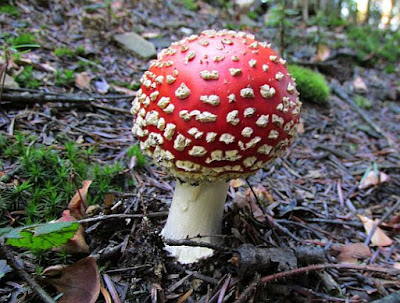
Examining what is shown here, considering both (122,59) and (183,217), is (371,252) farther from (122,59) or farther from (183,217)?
(122,59)

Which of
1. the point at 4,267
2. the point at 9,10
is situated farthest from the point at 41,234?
the point at 9,10

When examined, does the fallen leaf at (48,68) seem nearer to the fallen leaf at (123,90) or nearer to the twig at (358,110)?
the fallen leaf at (123,90)

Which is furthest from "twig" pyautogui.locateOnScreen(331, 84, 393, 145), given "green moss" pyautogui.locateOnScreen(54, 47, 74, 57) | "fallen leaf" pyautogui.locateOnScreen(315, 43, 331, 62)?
"green moss" pyautogui.locateOnScreen(54, 47, 74, 57)

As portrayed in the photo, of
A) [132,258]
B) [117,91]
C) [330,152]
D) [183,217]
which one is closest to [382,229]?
[330,152]

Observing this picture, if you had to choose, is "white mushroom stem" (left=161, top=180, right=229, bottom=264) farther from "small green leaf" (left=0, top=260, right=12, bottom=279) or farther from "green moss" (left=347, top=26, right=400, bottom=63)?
"green moss" (left=347, top=26, right=400, bottom=63)

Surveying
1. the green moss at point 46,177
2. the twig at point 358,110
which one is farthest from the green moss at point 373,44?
the green moss at point 46,177
